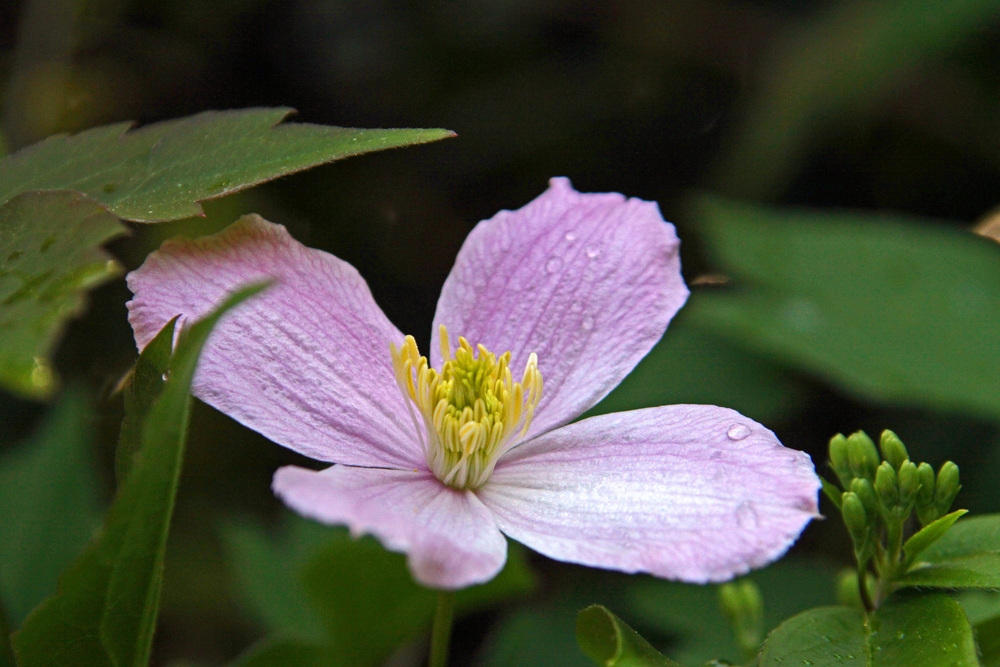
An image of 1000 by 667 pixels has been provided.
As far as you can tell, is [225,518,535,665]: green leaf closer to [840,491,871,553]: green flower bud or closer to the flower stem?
the flower stem

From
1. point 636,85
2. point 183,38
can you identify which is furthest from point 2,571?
point 636,85

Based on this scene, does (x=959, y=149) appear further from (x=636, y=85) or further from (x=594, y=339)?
(x=594, y=339)

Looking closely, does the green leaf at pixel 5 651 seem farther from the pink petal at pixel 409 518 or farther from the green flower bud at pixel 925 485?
the green flower bud at pixel 925 485

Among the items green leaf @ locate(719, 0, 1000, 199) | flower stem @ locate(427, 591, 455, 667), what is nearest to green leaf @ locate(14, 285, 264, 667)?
flower stem @ locate(427, 591, 455, 667)

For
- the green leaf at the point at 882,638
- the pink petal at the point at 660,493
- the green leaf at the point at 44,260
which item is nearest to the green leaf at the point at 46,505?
the green leaf at the point at 44,260

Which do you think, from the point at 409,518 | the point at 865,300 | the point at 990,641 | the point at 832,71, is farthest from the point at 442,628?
the point at 832,71

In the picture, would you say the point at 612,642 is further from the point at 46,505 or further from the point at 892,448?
the point at 46,505
